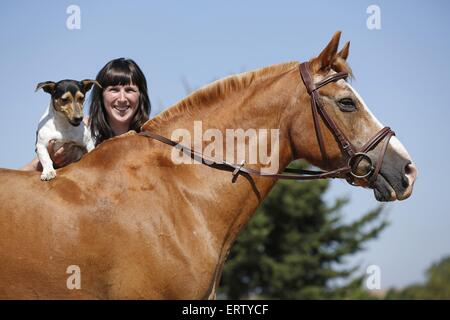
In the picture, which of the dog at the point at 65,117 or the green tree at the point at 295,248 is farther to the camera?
the green tree at the point at 295,248

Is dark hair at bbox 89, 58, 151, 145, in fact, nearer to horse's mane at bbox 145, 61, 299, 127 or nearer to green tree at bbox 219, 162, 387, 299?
horse's mane at bbox 145, 61, 299, 127

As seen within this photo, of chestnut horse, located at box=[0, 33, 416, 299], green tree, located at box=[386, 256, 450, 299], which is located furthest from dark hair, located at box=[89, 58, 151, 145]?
green tree, located at box=[386, 256, 450, 299]

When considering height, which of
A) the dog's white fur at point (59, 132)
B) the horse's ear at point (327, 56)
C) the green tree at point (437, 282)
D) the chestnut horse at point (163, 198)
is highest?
the horse's ear at point (327, 56)

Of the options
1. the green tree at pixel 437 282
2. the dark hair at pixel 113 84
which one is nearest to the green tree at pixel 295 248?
the green tree at pixel 437 282

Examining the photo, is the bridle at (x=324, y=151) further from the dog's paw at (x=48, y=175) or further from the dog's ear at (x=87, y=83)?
the dog's ear at (x=87, y=83)

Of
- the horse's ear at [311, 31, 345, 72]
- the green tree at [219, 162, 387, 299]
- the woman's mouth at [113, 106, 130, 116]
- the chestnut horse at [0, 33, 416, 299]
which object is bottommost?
the green tree at [219, 162, 387, 299]

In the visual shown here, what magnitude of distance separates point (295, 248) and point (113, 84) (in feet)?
87.3

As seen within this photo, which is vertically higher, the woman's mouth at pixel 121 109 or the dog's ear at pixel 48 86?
the dog's ear at pixel 48 86

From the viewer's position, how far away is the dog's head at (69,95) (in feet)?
20.1

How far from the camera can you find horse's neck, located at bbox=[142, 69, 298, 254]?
517cm

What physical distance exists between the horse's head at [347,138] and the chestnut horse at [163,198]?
1 cm

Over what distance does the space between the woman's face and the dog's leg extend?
984 mm
